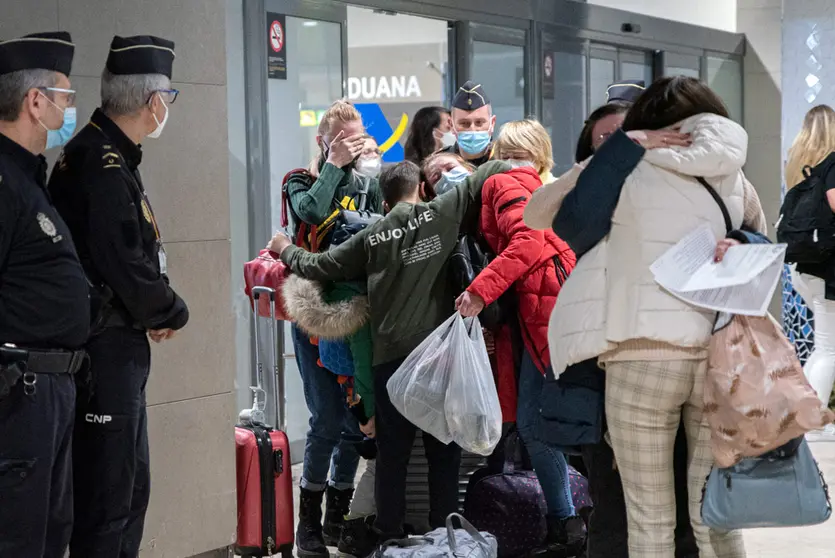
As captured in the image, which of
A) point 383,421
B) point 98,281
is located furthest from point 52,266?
point 383,421

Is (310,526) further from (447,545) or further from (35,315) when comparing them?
(35,315)

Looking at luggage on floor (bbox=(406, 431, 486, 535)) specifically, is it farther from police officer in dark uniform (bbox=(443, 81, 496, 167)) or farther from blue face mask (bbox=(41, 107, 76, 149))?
blue face mask (bbox=(41, 107, 76, 149))

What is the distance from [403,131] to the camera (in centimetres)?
788

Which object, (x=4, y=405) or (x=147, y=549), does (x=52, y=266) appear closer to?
(x=4, y=405)

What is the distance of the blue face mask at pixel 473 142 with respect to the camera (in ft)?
14.9

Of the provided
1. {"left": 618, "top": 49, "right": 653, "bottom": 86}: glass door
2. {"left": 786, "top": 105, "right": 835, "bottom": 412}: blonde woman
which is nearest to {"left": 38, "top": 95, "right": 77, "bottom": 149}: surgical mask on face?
{"left": 786, "top": 105, "right": 835, "bottom": 412}: blonde woman

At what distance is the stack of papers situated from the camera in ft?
9.25

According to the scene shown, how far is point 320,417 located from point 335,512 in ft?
1.49

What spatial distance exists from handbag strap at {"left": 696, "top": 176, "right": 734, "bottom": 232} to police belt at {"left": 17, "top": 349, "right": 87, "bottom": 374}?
5.43 ft

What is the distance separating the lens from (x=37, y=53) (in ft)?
9.59

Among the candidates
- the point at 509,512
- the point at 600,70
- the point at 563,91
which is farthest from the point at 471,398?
the point at 600,70

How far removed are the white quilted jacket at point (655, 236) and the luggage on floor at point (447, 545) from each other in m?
0.91

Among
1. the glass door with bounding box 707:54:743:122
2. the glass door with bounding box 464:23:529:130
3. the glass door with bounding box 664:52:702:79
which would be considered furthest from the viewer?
the glass door with bounding box 707:54:743:122

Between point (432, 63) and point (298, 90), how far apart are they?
2083 millimetres
